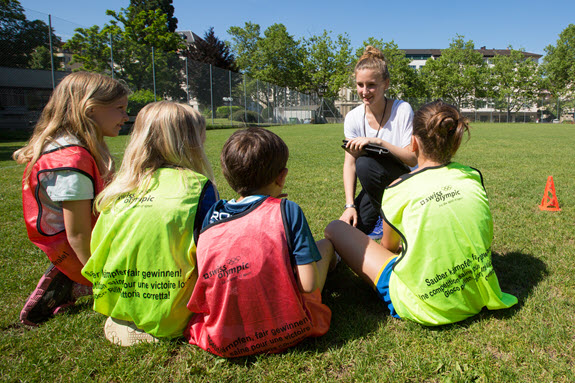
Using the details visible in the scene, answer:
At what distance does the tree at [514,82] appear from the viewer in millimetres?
56750

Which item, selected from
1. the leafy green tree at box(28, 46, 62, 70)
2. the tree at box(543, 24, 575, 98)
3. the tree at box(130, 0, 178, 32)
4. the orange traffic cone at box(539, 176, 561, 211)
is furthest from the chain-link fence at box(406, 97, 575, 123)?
the orange traffic cone at box(539, 176, 561, 211)

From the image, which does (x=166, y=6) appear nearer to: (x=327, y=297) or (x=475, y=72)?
(x=475, y=72)

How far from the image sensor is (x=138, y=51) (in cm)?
1866

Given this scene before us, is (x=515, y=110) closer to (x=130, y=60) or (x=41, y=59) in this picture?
(x=130, y=60)

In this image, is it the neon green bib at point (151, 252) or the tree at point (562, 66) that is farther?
the tree at point (562, 66)

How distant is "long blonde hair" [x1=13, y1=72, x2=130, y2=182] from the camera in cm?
230

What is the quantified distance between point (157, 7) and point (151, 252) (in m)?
47.2

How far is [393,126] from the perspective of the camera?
11.7ft

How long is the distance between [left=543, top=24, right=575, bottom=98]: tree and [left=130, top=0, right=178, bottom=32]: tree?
53.6 m

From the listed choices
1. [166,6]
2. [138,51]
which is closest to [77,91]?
[138,51]

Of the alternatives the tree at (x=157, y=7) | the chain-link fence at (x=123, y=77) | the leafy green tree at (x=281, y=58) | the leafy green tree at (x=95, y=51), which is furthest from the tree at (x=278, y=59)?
the leafy green tree at (x=95, y=51)

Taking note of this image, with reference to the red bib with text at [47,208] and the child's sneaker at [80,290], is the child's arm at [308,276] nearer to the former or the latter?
the red bib with text at [47,208]

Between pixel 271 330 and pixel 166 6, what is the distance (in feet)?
160

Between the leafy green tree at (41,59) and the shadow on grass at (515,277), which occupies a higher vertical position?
the leafy green tree at (41,59)
